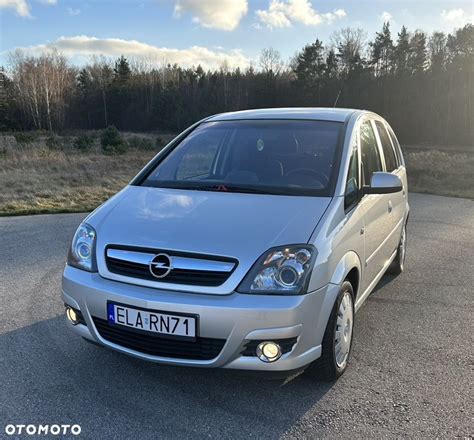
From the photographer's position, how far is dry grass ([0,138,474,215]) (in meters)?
10.1

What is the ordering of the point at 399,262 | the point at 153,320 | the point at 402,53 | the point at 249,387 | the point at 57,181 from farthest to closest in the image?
the point at 402,53, the point at 57,181, the point at 399,262, the point at 249,387, the point at 153,320

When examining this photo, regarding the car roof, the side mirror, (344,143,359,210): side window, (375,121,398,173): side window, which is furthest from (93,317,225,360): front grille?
(375,121,398,173): side window

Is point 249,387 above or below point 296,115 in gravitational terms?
below

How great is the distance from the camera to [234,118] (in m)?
4.14

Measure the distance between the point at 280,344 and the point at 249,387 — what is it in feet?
1.90

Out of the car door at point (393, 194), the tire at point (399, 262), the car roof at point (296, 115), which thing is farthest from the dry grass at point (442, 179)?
the car roof at point (296, 115)

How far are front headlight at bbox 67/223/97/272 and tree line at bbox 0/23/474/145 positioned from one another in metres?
56.5

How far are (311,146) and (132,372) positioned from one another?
2.11 m

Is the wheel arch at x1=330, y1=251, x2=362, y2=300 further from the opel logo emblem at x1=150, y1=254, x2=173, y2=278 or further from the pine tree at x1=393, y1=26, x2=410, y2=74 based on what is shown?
the pine tree at x1=393, y1=26, x2=410, y2=74

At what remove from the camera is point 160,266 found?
2539 millimetres

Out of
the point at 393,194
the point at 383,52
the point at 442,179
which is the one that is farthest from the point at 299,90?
the point at 393,194

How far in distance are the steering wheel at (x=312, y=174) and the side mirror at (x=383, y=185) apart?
14.0 inches

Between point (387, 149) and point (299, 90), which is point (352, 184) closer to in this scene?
point (387, 149)

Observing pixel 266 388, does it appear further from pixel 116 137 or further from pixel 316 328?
pixel 116 137
